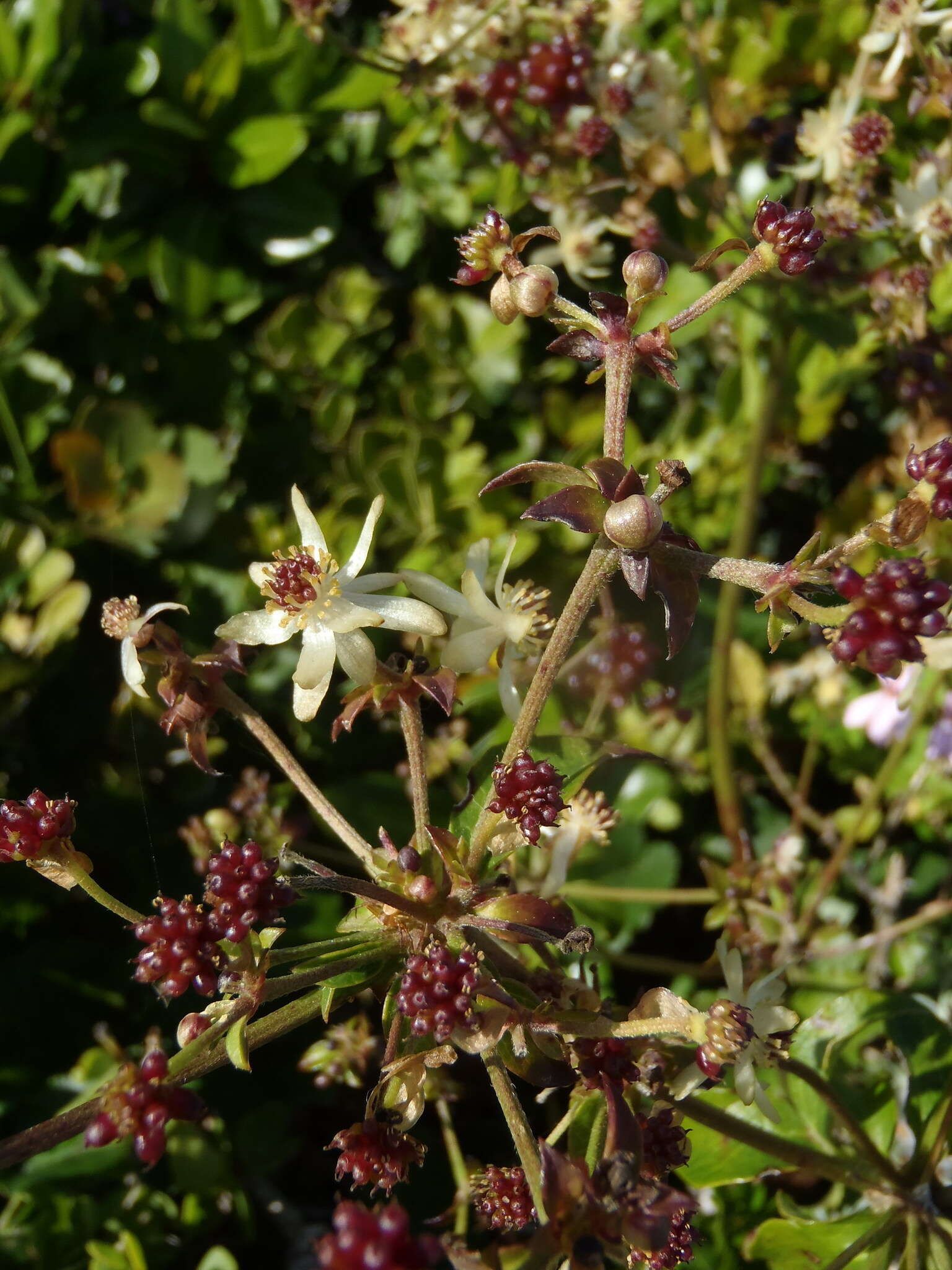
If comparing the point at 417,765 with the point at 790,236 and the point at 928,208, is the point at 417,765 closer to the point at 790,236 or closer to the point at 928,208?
the point at 790,236

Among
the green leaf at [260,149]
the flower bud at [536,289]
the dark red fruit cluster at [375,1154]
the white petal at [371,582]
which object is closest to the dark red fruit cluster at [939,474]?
the flower bud at [536,289]

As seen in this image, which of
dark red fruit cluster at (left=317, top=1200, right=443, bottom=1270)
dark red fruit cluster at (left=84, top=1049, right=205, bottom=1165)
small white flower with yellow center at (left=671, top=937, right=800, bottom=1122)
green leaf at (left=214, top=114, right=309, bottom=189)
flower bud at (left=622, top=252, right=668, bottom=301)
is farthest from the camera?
green leaf at (left=214, top=114, right=309, bottom=189)

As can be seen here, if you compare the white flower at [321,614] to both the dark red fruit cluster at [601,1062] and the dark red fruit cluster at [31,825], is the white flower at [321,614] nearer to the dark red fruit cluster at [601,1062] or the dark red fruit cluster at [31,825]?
the dark red fruit cluster at [31,825]

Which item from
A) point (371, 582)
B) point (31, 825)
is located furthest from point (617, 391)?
point (31, 825)

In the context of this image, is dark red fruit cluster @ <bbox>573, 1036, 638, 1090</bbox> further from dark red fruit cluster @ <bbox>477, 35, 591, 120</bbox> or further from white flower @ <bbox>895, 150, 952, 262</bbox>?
dark red fruit cluster @ <bbox>477, 35, 591, 120</bbox>

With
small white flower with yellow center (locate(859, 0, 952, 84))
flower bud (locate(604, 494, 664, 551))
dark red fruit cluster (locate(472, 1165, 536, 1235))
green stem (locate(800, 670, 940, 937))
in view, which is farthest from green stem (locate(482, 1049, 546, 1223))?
small white flower with yellow center (locate(859, 0, 952, 84))

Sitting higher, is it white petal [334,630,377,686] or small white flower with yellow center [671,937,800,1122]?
white petal [334,630,377,686]
